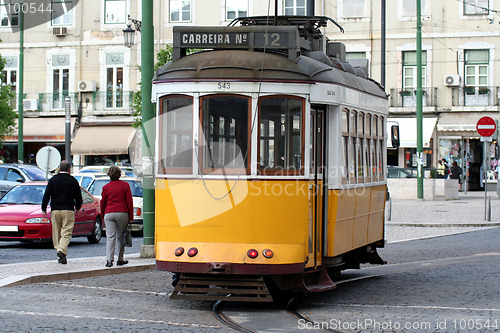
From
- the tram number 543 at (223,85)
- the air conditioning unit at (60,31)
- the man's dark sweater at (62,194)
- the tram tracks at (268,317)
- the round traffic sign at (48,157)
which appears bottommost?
the tram tracks at (268,317)

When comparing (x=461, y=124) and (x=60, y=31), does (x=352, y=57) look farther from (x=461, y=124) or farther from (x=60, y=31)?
(x=60, y=31)

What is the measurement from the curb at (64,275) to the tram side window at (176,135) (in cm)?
317

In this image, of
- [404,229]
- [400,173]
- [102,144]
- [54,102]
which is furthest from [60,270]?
[54,102]

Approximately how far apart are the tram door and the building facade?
34726 millimetres

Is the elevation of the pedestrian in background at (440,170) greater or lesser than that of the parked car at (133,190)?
greater

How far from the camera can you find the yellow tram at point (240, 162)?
10.7 metres

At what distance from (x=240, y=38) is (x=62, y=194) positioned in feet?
18.7

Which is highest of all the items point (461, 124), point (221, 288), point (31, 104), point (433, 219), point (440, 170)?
point (31, 104)

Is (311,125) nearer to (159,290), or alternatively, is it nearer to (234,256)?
(234,256)

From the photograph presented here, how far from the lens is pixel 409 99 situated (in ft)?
160

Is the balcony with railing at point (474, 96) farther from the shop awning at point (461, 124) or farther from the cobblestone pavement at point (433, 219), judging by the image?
the cobblestone pavement at point (433, 219)

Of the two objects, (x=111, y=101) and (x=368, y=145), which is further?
(x=111, y=101)

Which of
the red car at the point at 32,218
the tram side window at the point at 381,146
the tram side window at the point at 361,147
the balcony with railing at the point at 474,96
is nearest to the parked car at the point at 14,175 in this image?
the red car at the point at 32,218

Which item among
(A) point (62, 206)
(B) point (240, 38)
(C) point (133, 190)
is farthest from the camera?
(C) point (133, 190)
